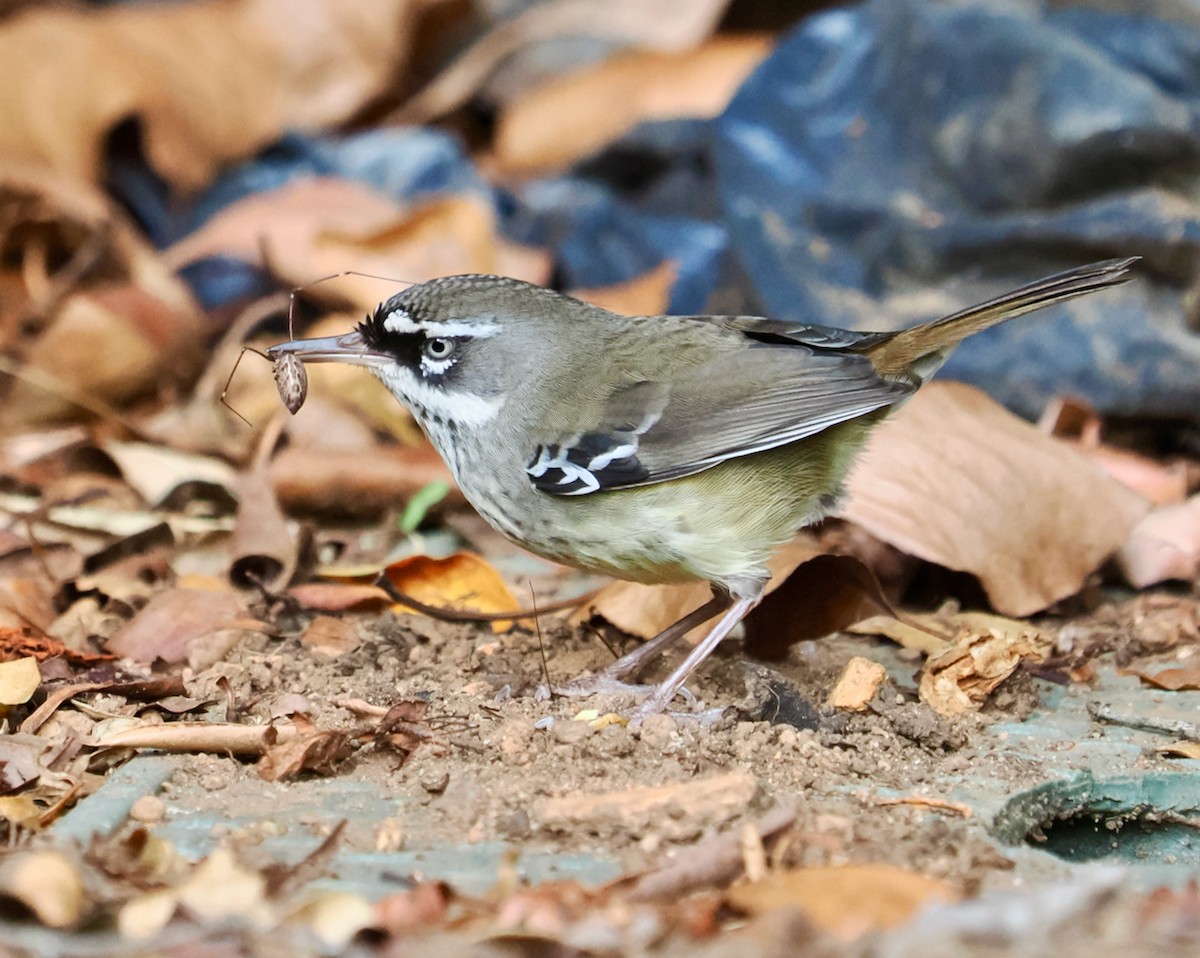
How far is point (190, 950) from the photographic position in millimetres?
2576

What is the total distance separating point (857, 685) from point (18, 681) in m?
2.44

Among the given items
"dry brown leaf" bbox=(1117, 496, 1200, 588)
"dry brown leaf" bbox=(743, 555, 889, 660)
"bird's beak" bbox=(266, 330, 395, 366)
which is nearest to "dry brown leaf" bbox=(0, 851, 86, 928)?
"bird's beak" bbox=(266, 330, 395, 366)

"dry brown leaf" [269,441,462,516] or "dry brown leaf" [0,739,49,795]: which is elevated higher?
"dry brown leaf" [269,441,462,516]

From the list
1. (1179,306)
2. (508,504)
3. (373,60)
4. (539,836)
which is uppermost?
(373,60)

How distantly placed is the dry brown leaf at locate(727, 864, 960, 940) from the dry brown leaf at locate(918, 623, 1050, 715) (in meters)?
1.31

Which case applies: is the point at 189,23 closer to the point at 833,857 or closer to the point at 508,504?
the point at 508,504

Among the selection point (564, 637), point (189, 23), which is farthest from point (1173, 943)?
point (189, 23)

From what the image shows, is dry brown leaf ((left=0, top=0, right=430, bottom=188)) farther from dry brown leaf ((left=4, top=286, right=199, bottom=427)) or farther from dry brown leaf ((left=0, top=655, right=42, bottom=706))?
dry brown leaf ((left=0, top=655, right=42, bottom=706))

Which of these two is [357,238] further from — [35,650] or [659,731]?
[659,731]

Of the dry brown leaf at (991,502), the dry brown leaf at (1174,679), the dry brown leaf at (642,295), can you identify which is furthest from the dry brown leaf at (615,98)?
the dry brown leaf at (1174,679)

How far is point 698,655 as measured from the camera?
4371 millimetres

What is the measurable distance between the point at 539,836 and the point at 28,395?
15.3 ft

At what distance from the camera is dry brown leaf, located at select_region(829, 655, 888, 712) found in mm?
4113

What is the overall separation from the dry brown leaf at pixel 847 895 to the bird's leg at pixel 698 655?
1.25 meters
